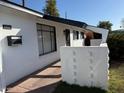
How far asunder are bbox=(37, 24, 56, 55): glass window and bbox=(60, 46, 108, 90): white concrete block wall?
382 cm

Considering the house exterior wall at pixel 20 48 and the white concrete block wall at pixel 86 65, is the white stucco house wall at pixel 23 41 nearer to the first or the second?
the house exterior wall at pixel 20 48

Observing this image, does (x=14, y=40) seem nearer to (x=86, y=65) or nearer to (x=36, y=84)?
(x=36, y=84)

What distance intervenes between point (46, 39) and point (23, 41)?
3.22m

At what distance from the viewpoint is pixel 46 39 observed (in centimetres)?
1146

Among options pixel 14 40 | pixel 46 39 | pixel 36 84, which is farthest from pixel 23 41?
pixel 46 39

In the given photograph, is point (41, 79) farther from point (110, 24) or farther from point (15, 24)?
point (110, 24)

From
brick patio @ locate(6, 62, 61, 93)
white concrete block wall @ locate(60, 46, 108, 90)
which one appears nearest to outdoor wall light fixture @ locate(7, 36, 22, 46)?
brick patio @ locate(6, 62, 61, 93)

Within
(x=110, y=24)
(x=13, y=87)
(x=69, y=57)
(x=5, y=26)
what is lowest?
(x=13, y=87)

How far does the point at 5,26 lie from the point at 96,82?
387 centimetres

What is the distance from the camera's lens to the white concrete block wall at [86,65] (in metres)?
6.37

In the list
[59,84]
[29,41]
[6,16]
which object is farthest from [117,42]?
[6,16]

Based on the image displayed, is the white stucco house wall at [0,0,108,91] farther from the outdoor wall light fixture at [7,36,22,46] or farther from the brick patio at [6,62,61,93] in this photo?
the brick patio at [6,62,61,93]

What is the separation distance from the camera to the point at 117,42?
45.5 ft

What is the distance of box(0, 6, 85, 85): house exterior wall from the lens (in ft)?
22.5
